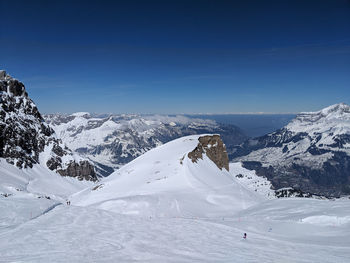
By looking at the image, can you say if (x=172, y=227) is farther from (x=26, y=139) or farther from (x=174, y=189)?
(x=26, y=139)

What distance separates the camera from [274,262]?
712 inches

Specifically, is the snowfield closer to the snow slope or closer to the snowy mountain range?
the snowy mountain range

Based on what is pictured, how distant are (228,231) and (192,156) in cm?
5761

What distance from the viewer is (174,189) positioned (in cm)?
6588

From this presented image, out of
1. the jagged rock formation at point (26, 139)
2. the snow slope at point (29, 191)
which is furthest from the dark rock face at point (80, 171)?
the snow slope at point (29, 191)

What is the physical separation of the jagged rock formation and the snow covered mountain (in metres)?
95.4

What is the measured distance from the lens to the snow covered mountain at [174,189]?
5244 cm

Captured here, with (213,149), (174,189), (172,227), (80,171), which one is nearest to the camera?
(172,227)

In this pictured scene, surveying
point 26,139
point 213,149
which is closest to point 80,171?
point 26,139

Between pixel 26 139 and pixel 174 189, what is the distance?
144 meters

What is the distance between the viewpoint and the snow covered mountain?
172ft

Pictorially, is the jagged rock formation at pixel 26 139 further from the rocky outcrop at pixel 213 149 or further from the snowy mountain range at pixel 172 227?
the rocky outcrop at pixel 213 149

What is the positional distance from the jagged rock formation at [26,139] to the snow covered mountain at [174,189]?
95.4 m

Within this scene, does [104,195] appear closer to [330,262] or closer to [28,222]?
[28,222]
